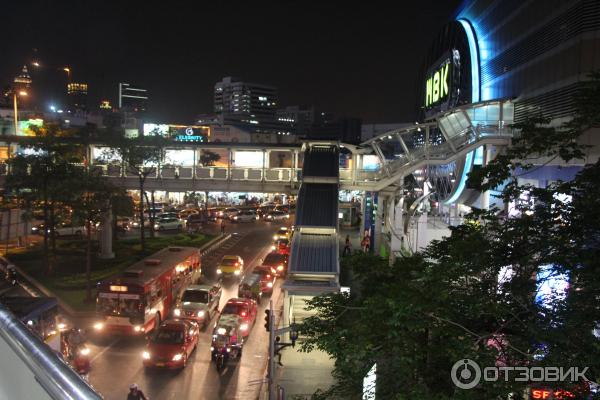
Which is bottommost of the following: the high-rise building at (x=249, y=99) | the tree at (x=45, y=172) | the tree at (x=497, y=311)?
the tree at (x=497, y=311)

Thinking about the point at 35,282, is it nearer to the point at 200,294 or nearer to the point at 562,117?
the point at 200,294

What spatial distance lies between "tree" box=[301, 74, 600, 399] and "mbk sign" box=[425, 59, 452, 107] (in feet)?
63.6

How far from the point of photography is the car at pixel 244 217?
51.2 meters

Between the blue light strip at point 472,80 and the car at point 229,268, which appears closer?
→ the blue light strip at point 472,80

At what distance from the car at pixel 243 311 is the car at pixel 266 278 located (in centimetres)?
434

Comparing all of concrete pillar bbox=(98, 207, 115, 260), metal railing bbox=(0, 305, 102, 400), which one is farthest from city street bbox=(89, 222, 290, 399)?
concrete pillar bbox=(98, 207, 115, 260)

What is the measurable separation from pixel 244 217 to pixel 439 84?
1143 inches

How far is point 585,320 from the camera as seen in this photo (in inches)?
199

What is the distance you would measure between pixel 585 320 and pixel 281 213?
52.7 m

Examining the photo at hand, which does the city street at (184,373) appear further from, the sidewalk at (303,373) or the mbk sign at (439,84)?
the mbk sign at (439,84)

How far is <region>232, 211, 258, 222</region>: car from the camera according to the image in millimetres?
51156

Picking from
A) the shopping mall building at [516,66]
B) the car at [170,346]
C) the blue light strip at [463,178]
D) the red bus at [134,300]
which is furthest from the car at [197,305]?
the blue light strip at [463,178]

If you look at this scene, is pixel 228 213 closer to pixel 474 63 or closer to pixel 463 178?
pixel 463 178
